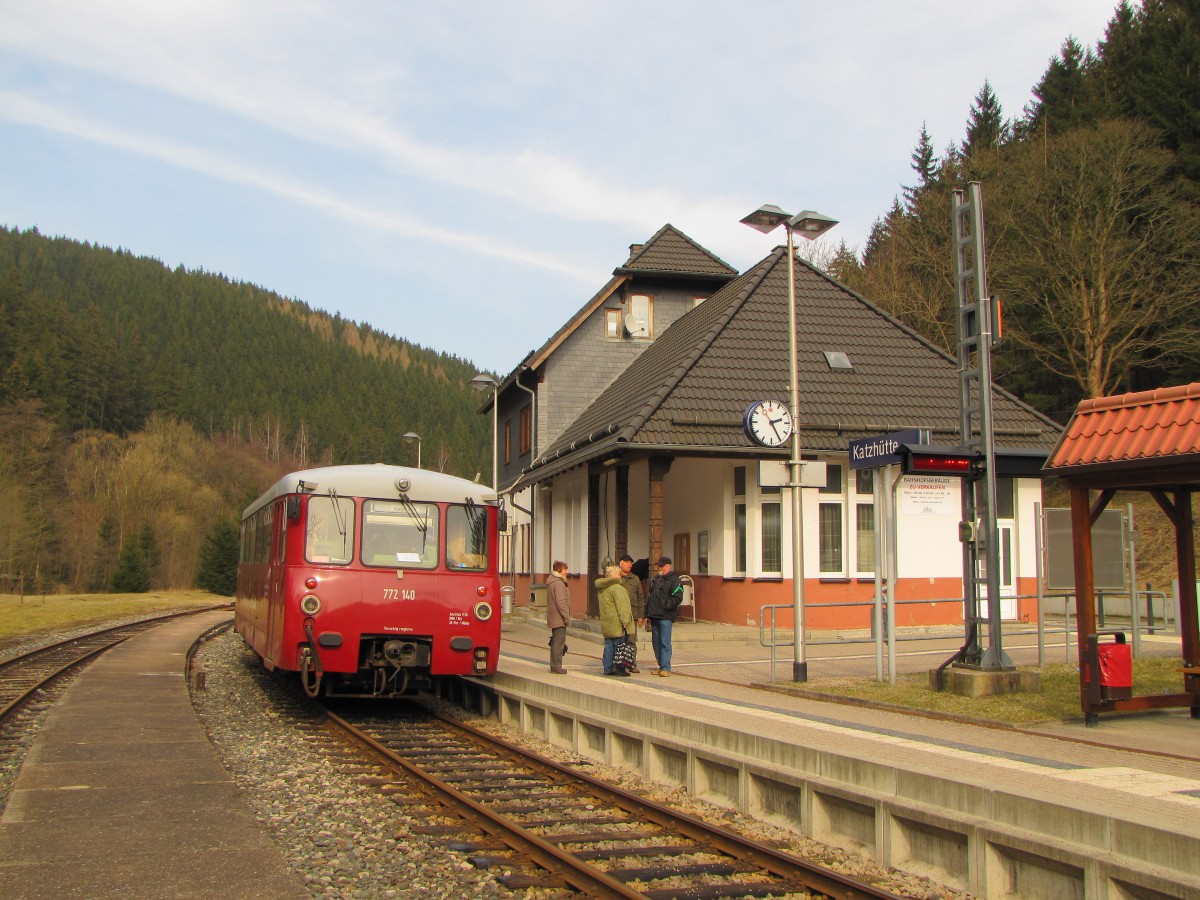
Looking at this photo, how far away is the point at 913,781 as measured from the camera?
7336 mm

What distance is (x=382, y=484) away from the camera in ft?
44.0

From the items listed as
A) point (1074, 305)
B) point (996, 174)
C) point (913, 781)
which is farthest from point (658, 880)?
point (996, 174)

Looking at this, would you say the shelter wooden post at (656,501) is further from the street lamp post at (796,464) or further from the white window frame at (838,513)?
the street lamp post at (796,464)

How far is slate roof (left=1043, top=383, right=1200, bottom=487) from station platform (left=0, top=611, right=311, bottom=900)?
8.02 metres

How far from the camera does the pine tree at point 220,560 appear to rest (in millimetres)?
69125

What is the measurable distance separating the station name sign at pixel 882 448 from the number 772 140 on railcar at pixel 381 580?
4.61 m

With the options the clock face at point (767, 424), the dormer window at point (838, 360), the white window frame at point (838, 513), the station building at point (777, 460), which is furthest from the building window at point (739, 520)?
the clock face at point (767, 424)

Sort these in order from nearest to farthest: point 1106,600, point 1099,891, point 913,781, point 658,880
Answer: point 1099,891 < point 658,880 < point 913,781 < point 1106,600

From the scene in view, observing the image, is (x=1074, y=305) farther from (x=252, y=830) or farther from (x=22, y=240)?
(x=22, y=240)

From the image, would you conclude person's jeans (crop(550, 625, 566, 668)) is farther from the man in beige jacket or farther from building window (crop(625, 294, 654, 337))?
building window (crop(625, 294, 654, 337))

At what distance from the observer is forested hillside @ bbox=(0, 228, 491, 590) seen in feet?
231

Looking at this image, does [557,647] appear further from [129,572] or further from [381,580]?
[129,572]

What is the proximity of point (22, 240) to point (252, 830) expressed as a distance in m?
151

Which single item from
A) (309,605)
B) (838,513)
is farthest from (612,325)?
(309,605)
